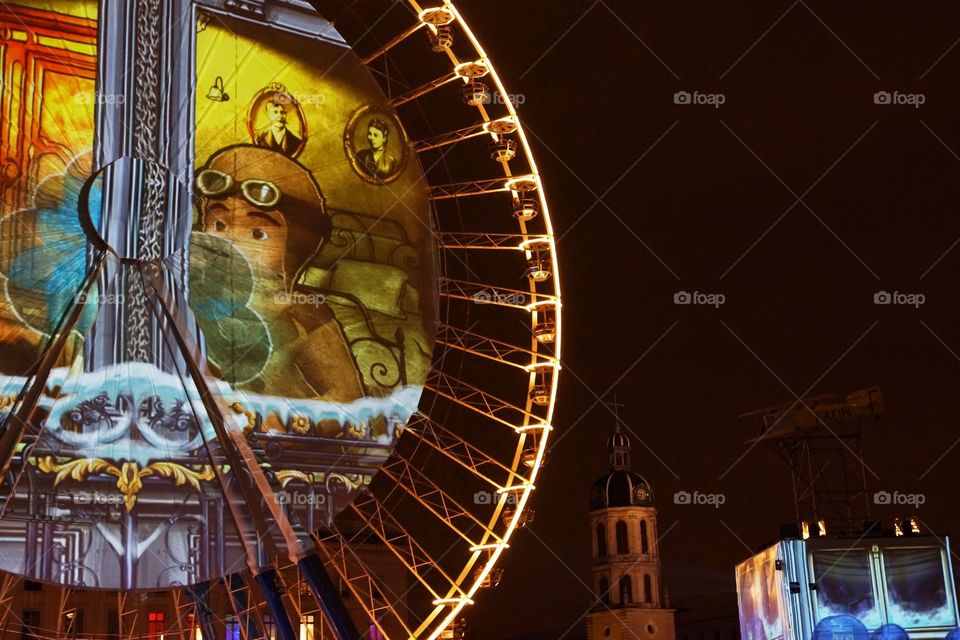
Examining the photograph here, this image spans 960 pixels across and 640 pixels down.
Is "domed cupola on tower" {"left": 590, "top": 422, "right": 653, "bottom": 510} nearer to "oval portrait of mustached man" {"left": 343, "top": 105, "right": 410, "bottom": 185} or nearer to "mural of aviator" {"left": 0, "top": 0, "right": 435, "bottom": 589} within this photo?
"oval portrait of mustached man" {"left": 343, "top": 105, "right": 410, "bottom": 185}

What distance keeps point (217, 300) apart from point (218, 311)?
169 mm

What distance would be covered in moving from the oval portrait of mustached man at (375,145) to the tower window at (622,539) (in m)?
47.2

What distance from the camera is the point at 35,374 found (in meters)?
20.0

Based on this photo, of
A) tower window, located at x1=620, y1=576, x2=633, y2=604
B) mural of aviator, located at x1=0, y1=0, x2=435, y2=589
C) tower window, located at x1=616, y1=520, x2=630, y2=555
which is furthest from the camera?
tower window, located at x1=616, y1=520, x2=630, y2=555

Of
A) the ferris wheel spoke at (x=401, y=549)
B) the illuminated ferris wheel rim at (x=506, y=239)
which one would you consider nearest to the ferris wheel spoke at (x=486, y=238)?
the illuminated ferris wheel rim at (x=506, y=239)

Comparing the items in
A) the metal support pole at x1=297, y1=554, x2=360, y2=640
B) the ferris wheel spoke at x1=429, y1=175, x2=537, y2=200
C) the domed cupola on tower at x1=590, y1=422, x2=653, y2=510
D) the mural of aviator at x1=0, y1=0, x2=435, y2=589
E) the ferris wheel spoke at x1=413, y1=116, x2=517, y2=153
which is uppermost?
the domed cupola on tower at x1=590, y1=422, x2=653, y2=510

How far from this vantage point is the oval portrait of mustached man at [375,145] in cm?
2358

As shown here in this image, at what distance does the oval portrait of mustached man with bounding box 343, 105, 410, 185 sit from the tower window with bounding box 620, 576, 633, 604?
47.5m

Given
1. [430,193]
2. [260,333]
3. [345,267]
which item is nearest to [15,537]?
[260,333]

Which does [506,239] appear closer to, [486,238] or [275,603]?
[486,238]

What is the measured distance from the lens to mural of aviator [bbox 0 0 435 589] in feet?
66.3

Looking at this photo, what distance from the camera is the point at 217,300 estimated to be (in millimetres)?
21781

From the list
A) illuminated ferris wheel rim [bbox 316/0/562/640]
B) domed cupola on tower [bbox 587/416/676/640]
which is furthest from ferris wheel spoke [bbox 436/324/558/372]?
domed cupola on tower [bbox 587/416/676/640]

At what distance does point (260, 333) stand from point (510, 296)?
517cm
